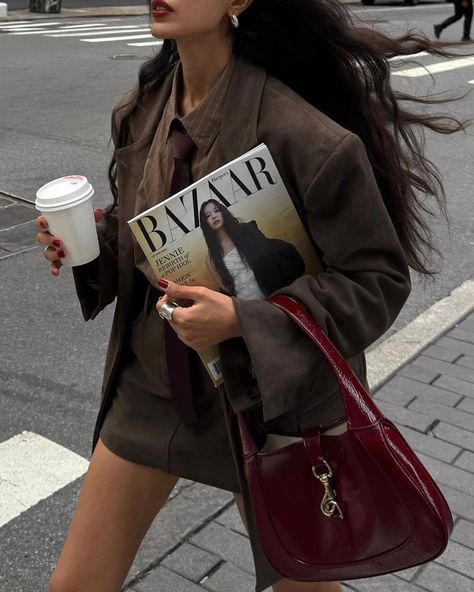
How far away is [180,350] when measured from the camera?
1.81 m

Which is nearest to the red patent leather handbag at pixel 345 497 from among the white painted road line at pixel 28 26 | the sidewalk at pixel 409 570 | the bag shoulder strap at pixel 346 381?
the bag shoulder strap at pixel 346 381

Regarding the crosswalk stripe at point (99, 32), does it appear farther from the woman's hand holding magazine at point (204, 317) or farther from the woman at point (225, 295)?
the woman's hand holding magazine at point (204, 317)

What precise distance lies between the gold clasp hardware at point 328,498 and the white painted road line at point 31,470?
1.72 metres

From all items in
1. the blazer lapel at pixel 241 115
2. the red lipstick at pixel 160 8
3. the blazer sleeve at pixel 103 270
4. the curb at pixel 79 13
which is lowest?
the curb at pixel 79 13

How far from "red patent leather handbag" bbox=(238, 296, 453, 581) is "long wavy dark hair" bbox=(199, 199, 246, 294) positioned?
11cm

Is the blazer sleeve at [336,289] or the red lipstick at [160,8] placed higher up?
the red lipstick at [160,8]

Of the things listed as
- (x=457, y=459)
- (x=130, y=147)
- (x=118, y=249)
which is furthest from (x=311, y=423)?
(x=457, y=459)

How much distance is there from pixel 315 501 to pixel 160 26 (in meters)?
0.96

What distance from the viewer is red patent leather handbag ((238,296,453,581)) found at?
1.50 metres

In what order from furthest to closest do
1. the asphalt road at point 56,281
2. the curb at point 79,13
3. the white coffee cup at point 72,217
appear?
the curb at point 79,13, the asphalt road at point 56,281, the white coffee cup at point 72,217

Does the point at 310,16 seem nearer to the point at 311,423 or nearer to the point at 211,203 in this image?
the point at 211,203

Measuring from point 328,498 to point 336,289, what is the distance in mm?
391

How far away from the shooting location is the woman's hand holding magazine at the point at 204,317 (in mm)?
1550

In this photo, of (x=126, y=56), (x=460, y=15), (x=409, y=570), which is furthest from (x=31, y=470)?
(x=460, y=15)
